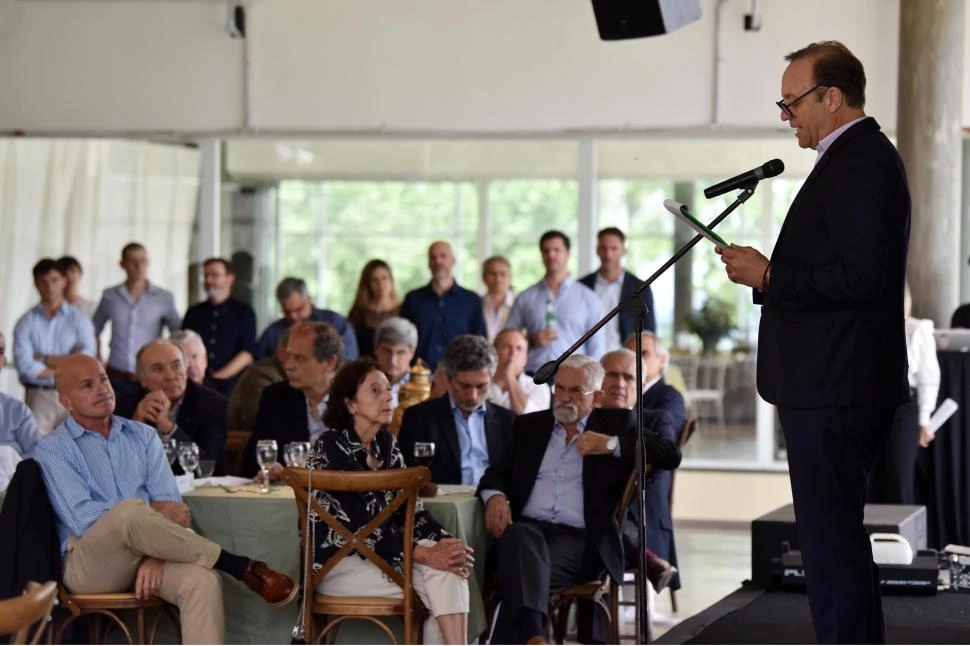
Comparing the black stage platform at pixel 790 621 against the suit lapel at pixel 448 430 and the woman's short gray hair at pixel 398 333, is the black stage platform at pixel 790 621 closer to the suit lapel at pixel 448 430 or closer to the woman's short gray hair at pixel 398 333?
the suit lapel at pixel 448 430

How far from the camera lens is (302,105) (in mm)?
10414

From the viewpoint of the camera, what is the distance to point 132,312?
1016 cm

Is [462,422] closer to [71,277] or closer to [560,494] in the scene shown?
[560,494]

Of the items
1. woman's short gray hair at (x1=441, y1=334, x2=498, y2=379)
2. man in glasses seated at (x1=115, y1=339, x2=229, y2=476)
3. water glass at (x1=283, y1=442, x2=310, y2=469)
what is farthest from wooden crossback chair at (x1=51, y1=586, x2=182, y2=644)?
woman's short gray hair at (x1=441, y1=334, x2=498, y2=379)

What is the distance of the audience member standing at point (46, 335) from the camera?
32.5 ft

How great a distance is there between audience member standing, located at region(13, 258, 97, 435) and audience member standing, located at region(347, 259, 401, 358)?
1.74 metres

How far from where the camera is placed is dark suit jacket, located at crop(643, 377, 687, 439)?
6.96m

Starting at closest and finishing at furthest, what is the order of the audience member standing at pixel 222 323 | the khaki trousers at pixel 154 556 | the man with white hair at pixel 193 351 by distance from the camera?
the khaki trousers at pixel 154 556 < the man with white hair at pixel 193 351 < the audience member standing at pixel 222 323

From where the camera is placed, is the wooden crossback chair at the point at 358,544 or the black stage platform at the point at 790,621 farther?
the wooden crossback chair at the point at 358,544

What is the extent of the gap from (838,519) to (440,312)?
19.3 feet

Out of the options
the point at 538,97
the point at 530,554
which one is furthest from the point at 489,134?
the point at 530,554

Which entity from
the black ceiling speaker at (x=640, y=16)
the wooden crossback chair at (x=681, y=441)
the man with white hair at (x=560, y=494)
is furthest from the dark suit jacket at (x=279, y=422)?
the black ceiling speaker at (x=640, y=16)

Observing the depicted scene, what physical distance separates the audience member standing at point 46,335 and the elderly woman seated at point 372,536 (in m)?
4.87

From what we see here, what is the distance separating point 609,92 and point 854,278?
21.5 feet
